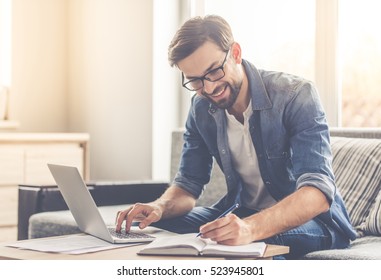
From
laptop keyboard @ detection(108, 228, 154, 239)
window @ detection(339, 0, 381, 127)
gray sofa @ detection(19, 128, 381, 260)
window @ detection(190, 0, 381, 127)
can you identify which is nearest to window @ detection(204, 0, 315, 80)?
window @ detection(190, 0, 381, 127)

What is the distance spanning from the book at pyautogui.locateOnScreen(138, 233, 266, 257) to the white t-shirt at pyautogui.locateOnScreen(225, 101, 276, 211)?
46 cm

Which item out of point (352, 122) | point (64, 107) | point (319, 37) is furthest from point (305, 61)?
point (64, 107)

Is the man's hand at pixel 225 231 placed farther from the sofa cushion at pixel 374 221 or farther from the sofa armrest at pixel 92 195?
the sofa armrest at pixel 92 195

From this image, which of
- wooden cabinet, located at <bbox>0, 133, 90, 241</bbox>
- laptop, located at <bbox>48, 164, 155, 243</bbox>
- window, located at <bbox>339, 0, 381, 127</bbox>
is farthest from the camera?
wooden cabinet, located at <bbox>0, 133, 90, 241</bbox>

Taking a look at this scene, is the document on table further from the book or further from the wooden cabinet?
the wooden cabinet

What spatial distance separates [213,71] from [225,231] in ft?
1.58

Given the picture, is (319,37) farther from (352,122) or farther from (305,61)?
(352,122)

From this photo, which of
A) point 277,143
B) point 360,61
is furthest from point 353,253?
point 360,61

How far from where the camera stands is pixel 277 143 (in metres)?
1.80

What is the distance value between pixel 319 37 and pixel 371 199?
101cm

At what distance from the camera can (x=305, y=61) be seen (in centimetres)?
305

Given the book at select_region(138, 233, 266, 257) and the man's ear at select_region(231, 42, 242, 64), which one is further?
the man's ear at select_region(231, 42, 242, 64)

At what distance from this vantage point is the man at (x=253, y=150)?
64.4 inches

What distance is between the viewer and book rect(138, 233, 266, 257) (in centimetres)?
135
